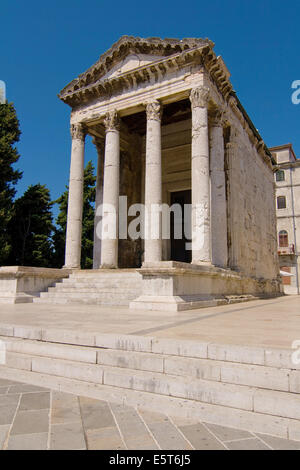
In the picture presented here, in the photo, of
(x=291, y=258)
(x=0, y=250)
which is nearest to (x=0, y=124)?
(x=0, y=250)

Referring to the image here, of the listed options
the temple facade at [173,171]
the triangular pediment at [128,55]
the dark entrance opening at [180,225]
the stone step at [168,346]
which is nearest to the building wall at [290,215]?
the temple facade at [173,171]

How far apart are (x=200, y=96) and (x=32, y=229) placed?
15.4m

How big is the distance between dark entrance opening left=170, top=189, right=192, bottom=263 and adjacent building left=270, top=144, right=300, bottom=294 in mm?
21658

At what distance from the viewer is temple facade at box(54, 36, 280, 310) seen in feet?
39.3

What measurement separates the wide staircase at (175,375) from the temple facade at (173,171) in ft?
15.7

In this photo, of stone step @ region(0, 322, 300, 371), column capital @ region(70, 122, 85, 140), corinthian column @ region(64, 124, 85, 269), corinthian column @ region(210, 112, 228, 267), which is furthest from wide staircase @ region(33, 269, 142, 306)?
column capital @ region(70, 122, 85, 140)

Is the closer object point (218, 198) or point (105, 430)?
point (105, 430)

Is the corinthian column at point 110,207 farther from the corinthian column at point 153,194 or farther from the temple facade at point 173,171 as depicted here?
the corinthian column at point 153,194

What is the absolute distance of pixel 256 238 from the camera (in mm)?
19047

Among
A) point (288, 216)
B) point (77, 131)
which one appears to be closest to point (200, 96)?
point (77, 131)

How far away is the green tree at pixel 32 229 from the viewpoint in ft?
72.7

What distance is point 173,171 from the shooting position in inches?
750

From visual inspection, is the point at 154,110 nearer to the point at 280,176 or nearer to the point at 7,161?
the point at 7,161

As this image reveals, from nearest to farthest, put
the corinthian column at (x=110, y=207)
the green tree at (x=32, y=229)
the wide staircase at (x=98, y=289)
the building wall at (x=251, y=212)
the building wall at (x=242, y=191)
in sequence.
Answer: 1. the wide staircase at (x=98, y=289)
2. the corinthian column at (x=110, y=207)
3. the building wall at (x=251, y=212)
4. the building wall at (x=242, y=191)
5. the green tree at (x=32, y=229)
